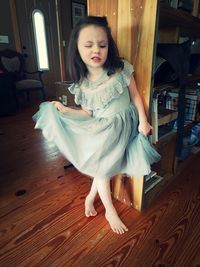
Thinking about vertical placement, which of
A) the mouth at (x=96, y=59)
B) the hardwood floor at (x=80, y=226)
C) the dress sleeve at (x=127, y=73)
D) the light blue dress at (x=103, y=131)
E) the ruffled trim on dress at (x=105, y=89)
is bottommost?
the hardwood floor at (x=80, y=226)

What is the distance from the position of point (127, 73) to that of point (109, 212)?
687mm

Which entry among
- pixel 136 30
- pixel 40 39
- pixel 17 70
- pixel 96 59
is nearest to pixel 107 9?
pixel 136 30

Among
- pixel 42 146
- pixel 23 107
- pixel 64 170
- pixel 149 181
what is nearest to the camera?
pixel 149 181

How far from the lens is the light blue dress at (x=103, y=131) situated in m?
0.90

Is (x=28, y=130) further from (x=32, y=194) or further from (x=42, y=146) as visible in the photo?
(x=32, y=194)

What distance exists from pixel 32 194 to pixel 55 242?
16.3 inches

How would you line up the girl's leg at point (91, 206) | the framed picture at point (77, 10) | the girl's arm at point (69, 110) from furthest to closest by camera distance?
the framed picture at point (77, 10), the girl's leg at point (91, 206), the girl's arm at point (69, 110)

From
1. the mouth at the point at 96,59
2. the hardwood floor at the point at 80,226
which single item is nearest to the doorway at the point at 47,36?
the hardwood floor at the point at 80,226

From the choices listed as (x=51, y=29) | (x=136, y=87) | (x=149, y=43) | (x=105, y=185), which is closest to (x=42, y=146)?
(x=105, y=185)

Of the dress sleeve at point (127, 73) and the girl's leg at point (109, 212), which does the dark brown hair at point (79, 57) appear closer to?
the dress sleeve at point (127, 73)

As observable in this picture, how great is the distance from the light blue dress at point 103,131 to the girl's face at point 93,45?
0.28 feet

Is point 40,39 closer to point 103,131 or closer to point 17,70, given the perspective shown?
point 17,70

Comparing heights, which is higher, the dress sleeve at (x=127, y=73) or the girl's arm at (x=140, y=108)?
the dress sleeve at (x=127, y=73)

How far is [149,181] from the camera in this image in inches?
49.4
